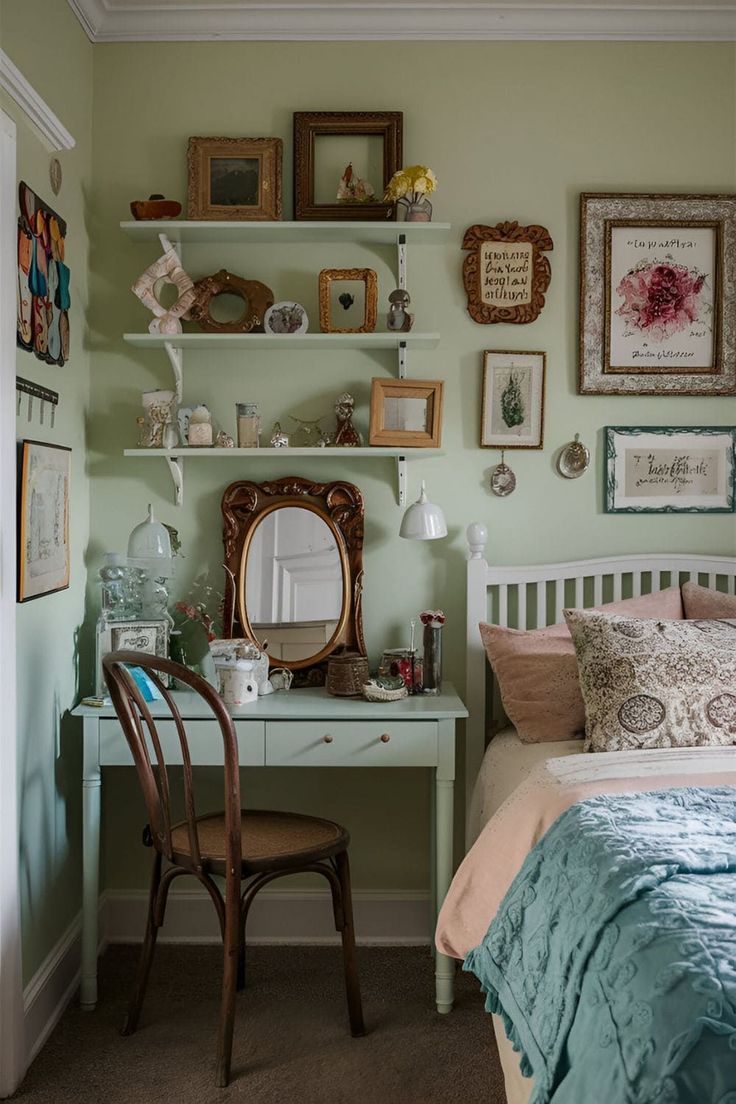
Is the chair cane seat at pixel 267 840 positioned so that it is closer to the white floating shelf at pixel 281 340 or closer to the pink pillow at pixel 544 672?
the pink pillow at pixel 544 672

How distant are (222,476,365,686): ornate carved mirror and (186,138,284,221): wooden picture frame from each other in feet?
2.68

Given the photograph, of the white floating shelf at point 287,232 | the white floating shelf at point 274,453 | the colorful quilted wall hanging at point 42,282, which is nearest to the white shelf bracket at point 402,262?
the white floating shelf at point 287,232

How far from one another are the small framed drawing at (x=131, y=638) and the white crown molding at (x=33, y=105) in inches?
50.2

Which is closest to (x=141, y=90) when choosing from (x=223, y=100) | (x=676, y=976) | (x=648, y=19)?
(x=223, y=100)

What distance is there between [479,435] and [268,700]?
104 cm

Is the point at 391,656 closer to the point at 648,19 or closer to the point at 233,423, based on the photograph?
the point at 233,423

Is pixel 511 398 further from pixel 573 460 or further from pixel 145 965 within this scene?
pixel 145 965

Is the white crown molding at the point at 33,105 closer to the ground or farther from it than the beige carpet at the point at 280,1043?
farther from it

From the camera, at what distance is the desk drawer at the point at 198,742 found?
106 inches

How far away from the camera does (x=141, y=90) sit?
312 centimetres

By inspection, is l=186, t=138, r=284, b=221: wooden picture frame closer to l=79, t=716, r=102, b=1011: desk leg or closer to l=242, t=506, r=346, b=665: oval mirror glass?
l=242, t=506, r=346, b=665: oval mirror glass

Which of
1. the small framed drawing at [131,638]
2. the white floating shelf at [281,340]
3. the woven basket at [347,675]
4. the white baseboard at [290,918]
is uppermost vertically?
the white floating shelf at [281,340]

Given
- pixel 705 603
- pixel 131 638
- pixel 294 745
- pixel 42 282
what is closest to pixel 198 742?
pixel 294 745

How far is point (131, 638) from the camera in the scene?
9.45 ft
